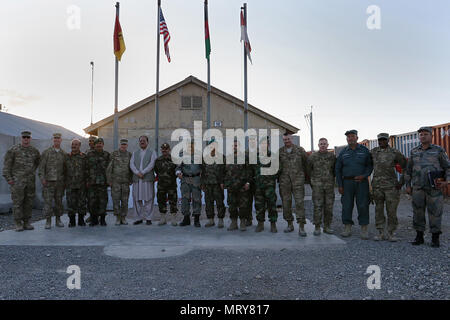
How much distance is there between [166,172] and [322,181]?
2892 millimetres

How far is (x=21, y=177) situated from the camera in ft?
18.0

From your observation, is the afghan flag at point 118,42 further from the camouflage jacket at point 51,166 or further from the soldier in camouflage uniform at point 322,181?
the soldier in camouflage uniform at point 322,181

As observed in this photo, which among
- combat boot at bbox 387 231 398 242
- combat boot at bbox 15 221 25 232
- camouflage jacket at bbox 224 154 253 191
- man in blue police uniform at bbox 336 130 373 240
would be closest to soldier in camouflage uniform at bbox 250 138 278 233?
camouflage jacket at bbox 224 154 253 191

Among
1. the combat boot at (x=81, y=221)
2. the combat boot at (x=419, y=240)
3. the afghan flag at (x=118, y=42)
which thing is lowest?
the combat boot at (x=419, y=240)

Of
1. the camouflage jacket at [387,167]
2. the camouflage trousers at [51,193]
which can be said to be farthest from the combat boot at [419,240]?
the camouflage trousers at [51,193]

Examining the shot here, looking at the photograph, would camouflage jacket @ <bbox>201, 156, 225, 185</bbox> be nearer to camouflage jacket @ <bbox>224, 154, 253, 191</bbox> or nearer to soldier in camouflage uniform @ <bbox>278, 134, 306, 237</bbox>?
camouflage jacket @ <bbox>224, 154, 253, 191</bbox>

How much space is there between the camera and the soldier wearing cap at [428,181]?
441cm

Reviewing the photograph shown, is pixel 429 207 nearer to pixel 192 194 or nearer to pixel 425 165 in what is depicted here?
pixel 425 165

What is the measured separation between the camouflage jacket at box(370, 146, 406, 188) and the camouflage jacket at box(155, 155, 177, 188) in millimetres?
3609

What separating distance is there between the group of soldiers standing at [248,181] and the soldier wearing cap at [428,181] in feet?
0.04

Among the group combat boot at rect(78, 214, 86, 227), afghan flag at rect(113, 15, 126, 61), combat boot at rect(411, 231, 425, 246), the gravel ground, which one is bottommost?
the gravel ground

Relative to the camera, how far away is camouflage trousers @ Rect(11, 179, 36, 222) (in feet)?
17.9
